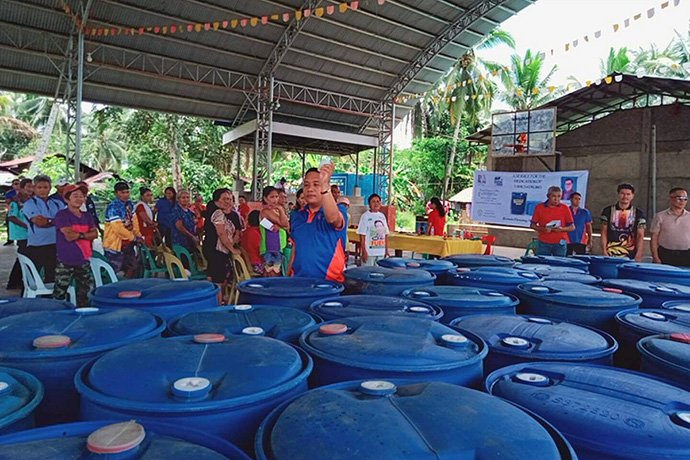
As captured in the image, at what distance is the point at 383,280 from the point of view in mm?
2402

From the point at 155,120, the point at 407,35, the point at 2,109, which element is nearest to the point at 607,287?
the point at 407,35

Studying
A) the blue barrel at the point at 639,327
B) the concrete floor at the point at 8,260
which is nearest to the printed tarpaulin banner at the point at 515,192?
the concrete floor at the point at 8,260

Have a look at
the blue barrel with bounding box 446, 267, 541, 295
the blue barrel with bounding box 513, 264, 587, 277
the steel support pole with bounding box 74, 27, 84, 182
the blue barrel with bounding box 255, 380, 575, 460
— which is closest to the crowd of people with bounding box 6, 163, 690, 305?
the blue barrel with bounding box 446, 267, 541, 295

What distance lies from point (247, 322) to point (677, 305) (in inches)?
76.5

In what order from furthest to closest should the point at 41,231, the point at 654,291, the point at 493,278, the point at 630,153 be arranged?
the point at 630,153, the point at 41,231, the point at 493,278, the point at 654,291

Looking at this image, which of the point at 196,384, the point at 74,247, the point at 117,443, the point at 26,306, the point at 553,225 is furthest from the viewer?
the point at 553,225

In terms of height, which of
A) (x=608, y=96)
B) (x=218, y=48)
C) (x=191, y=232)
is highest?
(x=218, y=48)

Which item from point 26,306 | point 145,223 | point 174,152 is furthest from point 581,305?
point 174,152

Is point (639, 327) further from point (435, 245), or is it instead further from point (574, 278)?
point (435, 245)

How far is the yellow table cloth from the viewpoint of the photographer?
6625mm

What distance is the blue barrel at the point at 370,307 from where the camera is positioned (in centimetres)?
183

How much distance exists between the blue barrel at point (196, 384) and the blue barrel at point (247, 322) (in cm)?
27

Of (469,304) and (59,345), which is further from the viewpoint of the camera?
(469,304)

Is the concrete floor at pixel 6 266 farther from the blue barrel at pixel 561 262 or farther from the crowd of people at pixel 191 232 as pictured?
the blue barrel at pixel 561 262
